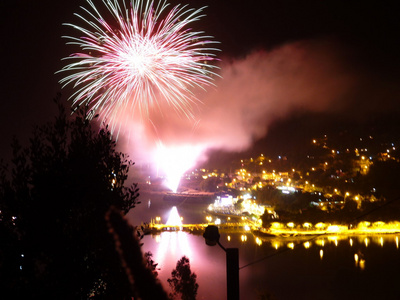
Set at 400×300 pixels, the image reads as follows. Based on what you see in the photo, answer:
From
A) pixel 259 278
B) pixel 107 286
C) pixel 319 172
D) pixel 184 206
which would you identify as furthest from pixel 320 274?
pixel 184 206

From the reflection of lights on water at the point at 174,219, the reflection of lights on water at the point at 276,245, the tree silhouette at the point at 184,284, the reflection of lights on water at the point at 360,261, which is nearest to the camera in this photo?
the tree silhouette at the point at 184,284

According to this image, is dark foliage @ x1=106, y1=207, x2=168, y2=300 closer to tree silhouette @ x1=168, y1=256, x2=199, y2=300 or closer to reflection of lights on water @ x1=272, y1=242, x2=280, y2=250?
tree silhouette @ x1=168, y1=256, x2=199, y2=300

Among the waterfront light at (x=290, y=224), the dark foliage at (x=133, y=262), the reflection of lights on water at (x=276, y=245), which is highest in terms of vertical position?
the waterfront light at (x=290, y=224)

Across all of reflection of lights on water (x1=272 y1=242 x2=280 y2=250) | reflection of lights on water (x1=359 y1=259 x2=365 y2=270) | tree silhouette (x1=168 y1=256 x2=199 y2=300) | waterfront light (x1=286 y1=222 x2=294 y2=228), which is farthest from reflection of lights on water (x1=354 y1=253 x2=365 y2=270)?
tree silhouette (x1=168 y1=256 x2=199 y2=300)

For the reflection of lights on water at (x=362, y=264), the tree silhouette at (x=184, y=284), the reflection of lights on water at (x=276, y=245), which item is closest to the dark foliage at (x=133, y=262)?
the tree silhouette at (x=184, y=284)

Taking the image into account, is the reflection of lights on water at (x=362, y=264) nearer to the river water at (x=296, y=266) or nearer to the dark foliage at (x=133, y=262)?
the river water at (x=296, y=266)
